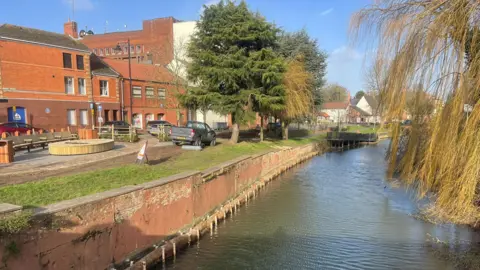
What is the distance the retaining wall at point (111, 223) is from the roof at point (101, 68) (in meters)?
28.3

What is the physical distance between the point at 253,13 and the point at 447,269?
60.4 feet

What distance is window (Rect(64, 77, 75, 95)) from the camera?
3234 centimetres

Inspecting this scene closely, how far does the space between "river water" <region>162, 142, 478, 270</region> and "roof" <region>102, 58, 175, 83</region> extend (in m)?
26.0

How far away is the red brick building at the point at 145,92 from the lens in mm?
38244

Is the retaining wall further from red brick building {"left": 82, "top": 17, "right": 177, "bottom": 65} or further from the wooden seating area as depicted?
red brick building {"left": 82, "top": 17, "right": 177, "bottom": 65}

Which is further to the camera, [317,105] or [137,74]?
[137,74]

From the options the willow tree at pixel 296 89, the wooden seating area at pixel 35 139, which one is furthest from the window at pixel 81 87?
the willow tree at pixel 296 89

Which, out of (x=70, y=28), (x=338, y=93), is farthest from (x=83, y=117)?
(x=338, y=93)

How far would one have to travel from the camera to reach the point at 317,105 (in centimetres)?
3500

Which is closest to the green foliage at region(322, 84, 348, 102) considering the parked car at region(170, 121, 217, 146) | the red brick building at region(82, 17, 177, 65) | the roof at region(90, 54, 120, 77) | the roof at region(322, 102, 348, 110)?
the roof at region(322, 102, 348, 110)

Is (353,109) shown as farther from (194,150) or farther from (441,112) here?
(441,112)

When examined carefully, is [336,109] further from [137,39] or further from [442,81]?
[442,81]

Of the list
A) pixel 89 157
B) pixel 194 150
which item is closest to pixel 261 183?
pixel 194 150

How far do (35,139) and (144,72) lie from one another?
80.4 feet
